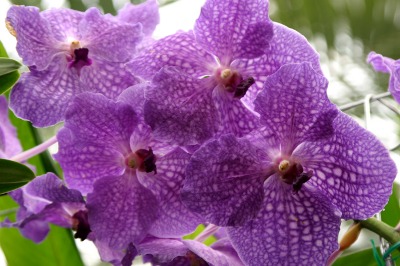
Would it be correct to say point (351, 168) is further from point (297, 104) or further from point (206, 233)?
point (206, 233)

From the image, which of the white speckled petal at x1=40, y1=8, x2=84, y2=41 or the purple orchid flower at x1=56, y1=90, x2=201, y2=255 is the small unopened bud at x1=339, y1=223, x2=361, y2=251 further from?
the white speckled petal at x1=40, y1=8, x2=84, y2=41

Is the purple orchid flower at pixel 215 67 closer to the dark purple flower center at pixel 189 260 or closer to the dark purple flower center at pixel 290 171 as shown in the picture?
the dark purple flower center at pixel 290 171

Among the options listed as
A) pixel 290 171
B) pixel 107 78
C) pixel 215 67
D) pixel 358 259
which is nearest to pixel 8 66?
pixel 107 78

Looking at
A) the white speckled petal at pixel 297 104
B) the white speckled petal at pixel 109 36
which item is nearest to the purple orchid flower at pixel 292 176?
the white speckled petal at pixel 297 104

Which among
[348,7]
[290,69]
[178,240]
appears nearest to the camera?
[290,69]

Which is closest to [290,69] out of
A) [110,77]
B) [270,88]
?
[270,88]

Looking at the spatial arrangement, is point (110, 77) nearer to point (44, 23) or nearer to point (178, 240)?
point (44, 23)

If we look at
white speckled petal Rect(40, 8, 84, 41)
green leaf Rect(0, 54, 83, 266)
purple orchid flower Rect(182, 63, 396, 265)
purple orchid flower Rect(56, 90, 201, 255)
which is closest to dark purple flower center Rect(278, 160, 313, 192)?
purple orchid flower Rect(182, 63, 396, 265)
